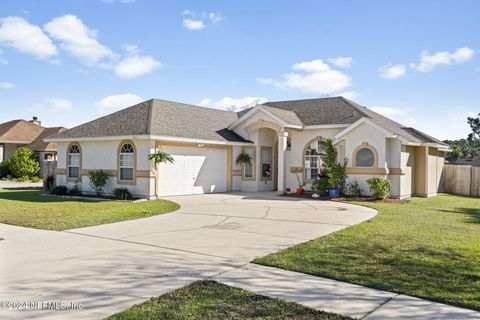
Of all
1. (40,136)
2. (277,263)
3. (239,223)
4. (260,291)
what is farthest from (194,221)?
(40,136)

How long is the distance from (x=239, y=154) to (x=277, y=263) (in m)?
17.0

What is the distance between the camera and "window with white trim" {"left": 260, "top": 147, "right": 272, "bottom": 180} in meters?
24.6

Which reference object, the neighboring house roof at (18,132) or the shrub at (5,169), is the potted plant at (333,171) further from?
the neighboring house roof at (18,132)

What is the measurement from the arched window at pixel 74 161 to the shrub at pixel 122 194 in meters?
3.66

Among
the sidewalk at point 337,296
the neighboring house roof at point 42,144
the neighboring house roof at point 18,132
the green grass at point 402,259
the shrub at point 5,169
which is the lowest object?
the sidewalk at point 337,296

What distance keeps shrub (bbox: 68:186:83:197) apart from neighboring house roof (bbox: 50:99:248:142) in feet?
8.90

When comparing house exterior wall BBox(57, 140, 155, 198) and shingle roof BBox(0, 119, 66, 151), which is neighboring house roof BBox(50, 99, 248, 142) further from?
shingle roof BBox(0, 119, 66, 151)

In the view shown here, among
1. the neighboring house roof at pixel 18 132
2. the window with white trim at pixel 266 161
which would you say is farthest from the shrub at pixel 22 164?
the window with white trim at pixel 266 161

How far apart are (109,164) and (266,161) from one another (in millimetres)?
9196

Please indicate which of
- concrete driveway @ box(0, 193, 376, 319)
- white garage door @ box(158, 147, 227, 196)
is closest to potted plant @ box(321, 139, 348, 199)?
white garage door @ box(158, 147, 227, 196)

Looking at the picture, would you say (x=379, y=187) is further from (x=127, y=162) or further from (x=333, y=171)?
(x=127, y=162)

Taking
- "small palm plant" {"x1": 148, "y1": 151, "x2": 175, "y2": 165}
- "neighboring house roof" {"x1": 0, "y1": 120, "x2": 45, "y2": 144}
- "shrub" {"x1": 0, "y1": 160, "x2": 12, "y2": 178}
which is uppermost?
"neighboring house roof" {"x1": 0, "y1": 120, "x2": 45, "y2": 144}

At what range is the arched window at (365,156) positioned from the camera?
20.1m

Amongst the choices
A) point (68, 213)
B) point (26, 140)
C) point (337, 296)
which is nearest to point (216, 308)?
point (337, 296)
